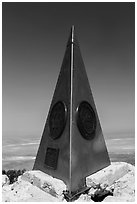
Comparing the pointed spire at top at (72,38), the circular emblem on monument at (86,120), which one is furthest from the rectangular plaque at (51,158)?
the pointed spire at top at (72,38)

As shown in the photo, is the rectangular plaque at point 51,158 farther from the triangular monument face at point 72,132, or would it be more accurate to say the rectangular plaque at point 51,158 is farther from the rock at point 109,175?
the rock at point 109,175

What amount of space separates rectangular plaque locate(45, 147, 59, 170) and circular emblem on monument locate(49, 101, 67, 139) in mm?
434

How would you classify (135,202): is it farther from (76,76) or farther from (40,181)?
(76,76)

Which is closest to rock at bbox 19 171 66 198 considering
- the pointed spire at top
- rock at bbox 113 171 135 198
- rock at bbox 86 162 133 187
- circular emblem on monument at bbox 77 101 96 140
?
rock at bbox 86 162 133 187

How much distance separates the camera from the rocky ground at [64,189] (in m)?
4.11

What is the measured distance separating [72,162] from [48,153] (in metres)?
1.21

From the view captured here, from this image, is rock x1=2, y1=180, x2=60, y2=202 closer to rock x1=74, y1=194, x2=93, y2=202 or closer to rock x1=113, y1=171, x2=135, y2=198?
rock x1=74, y1=194, x2=93, y2=202

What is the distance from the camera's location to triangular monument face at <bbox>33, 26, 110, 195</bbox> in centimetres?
487

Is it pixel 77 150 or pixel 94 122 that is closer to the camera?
pixel 77 150

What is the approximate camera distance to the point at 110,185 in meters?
Result: 4.87

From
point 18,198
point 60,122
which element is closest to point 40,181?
point 18,198

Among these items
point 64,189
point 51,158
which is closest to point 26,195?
point 64,189

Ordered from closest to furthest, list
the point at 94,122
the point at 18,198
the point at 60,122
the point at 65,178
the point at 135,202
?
the point at 135,202 < the point at 18,198 < the point at 65,178 < the point at 60,122 < the point at 94,122

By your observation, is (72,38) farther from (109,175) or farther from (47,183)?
(47,183)
